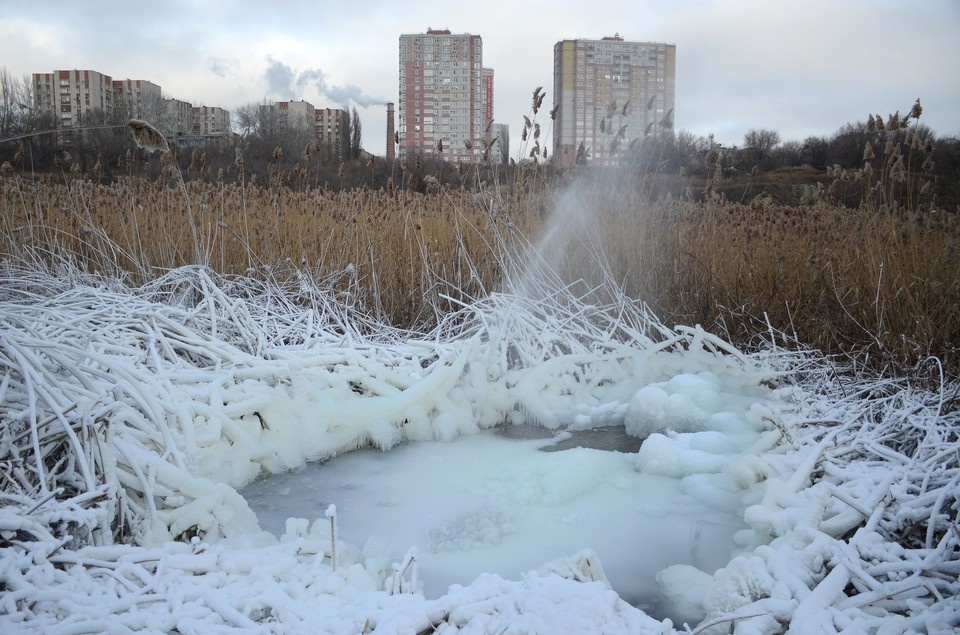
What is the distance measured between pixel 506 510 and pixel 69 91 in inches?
152

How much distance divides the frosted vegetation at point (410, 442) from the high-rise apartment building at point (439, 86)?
1.67 metres

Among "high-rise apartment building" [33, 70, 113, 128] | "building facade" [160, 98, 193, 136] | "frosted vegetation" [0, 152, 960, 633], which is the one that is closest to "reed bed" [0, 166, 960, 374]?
"frosted vegetation" [0, 152, 960, 633]

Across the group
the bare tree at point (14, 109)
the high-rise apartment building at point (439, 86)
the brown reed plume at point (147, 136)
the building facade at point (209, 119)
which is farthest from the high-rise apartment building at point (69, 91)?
the building facade at point (209, 119)

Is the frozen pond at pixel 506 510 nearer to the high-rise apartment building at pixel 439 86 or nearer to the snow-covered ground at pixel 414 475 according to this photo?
the snow-covered ground at pixel 414 475

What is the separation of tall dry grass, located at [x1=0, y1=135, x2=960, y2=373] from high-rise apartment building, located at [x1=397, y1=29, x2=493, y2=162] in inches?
22.7

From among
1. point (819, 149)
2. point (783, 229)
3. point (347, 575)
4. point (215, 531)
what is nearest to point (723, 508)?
point (347, 575)

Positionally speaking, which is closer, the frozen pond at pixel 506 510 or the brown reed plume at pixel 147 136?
the frozen pond at pixel 506 510

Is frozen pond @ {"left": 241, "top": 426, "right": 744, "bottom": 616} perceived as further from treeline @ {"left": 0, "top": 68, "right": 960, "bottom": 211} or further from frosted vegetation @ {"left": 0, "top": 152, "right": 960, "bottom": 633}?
treeline @ {"left": 0, "top": 68, "right": 960, "bottom": 211}

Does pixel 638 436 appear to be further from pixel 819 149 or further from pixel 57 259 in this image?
pixel 819 149

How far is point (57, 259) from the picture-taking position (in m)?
3.96

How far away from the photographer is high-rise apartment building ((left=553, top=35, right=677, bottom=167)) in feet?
13.2

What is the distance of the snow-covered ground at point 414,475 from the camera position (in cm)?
115

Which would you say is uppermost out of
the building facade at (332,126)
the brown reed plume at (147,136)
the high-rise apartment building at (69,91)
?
the building facade at (332,126)

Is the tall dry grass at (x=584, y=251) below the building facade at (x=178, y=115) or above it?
below
